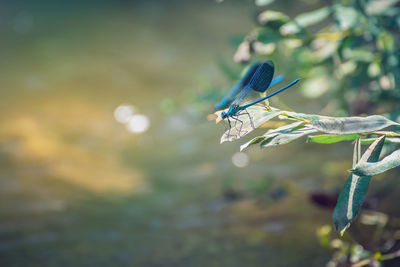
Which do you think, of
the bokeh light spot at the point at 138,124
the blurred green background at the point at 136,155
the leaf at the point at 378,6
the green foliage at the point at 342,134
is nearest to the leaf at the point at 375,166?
the green foliage at the point at 342,134

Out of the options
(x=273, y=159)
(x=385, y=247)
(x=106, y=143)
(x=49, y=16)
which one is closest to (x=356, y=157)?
(x=385, y=247)

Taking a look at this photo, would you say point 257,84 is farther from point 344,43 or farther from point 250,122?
point 344,43

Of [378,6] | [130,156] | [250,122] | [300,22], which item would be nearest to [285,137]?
[250,122]

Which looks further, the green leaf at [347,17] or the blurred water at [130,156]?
the blurred water at [130,156]

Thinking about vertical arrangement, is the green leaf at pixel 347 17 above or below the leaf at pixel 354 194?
above

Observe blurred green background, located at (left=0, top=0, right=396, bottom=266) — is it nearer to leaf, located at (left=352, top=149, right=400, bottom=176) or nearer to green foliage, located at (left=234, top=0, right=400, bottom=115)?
green foliage, located at (left=234, top=0, right=400, bottom=115)

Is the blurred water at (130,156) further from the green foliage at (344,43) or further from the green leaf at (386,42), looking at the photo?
the green leaf at (386,42)

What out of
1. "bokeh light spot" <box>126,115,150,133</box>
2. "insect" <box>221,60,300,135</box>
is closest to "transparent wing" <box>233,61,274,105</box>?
"insect" <box>221,60,300,135</box>

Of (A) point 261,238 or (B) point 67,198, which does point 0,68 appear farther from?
(A) point 261,238

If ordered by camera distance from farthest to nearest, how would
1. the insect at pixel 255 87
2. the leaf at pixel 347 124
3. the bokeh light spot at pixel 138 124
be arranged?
the bokeh light spot at pixel 138 124 < the insect at pixel 255 87 < the leaf at pixel 347 124
